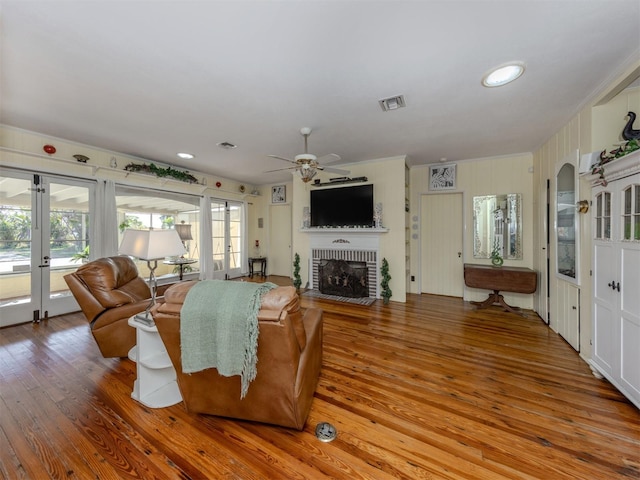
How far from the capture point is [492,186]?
179 inches

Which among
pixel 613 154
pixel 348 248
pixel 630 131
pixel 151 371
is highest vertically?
pixel 630 131

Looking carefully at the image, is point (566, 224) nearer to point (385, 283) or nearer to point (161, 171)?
point (385, 283)

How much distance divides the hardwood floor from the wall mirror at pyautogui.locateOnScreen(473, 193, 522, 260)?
6.58 feet

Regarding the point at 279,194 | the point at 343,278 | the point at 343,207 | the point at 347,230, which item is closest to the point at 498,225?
the point at 347,230

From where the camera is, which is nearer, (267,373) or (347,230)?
(267,373)

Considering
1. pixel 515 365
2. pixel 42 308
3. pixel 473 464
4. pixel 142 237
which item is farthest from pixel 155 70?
pixel 515 365

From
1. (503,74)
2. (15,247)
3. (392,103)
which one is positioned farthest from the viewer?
(15,247)

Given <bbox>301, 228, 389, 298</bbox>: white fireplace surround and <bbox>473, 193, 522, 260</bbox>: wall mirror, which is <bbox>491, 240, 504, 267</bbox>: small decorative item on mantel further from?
<bbox>301, 228, 389, 298</bbox>: white fireplace surround

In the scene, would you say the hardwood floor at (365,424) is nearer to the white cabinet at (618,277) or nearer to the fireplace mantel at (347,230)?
the white cabinet at (618,277)

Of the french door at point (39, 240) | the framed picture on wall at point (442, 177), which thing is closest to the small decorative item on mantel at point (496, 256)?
the framed picture on wall at point (442, 177)

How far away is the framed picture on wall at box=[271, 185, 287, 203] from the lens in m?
6.84

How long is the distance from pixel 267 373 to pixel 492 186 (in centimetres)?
488

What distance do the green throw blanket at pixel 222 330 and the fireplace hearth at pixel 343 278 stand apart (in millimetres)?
3564

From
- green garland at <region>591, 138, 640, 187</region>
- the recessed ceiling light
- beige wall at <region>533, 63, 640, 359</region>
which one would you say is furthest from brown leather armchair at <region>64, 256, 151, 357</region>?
beige wall at <region>533, 63, 640, 359</region>
